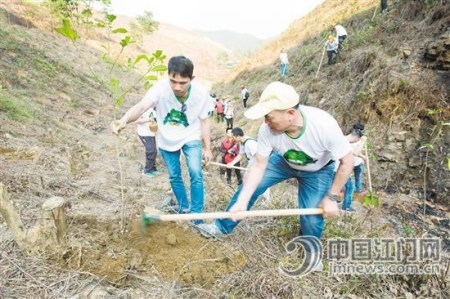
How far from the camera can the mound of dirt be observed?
2.47 m

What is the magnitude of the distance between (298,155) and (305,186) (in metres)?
0.38

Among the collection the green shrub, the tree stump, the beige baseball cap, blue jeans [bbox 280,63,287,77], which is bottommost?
the green shrub

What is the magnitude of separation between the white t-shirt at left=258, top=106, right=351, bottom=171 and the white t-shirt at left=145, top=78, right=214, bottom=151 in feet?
2.58

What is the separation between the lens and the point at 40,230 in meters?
2.42

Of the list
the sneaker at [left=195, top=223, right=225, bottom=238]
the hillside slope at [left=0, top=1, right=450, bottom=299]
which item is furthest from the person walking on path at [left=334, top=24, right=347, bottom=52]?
the sneaker at [left=195, top=223, right=225, bottom=238]

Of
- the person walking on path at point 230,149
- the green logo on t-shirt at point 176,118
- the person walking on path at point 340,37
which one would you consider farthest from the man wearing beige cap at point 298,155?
the person walking on path at point 340,37

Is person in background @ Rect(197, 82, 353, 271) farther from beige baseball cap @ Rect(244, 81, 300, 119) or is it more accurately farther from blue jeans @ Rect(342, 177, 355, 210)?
blue jeans @ Rect(342, 177, 355, 210)

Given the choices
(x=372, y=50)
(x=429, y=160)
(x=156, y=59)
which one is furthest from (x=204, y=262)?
(x=372, y=50)

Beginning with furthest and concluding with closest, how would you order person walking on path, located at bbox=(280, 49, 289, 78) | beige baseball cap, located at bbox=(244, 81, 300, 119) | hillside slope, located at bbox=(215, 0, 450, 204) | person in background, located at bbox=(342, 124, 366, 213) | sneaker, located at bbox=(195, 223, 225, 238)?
person walking on path, located at bbox=(280, 49, 289, 78), hillside slope, located at bbox=(215, 0, 450, 204), person in background, located at bbox=(342, 124, 366, 213), sneaker, located at bbox=(195, 223, 225, 238), beige baseball cap, located at bbox=(244, 81, 300, 119)

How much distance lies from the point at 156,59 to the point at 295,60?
16.4 meters

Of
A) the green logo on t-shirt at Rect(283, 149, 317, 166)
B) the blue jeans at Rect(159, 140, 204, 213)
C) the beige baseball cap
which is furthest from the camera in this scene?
the blue jeans at Rect(159, 140, 204, 213)

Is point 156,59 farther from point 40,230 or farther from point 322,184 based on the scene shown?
point 322,184

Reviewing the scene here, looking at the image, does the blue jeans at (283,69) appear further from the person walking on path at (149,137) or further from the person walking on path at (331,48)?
the person walking on path at (149,137)

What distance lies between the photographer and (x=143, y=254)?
269cm
